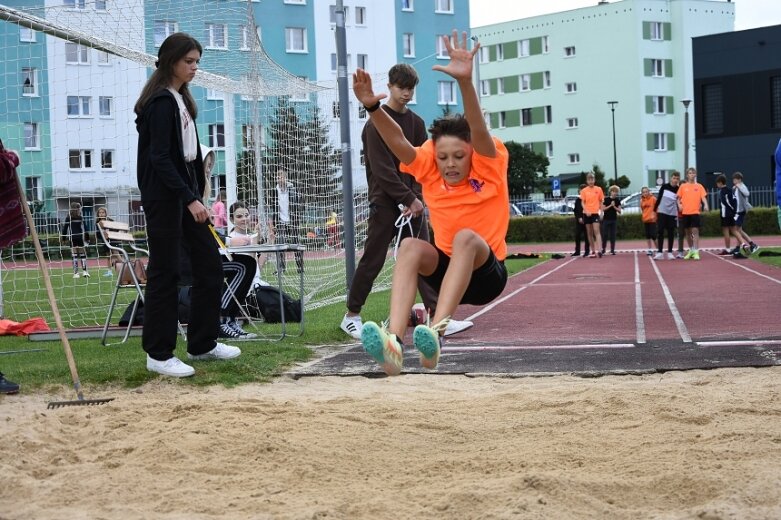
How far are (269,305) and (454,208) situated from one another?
4.57m

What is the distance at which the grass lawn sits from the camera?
592 centimetres

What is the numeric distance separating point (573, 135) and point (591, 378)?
200 feet

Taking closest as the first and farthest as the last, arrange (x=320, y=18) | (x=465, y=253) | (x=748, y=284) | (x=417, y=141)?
(x=465, y=253) → (x=417, y=141) → (x=748, y=284) → (x=320, y=18)

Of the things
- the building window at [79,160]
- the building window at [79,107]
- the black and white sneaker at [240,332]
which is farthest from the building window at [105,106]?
the black and white sneaker at [240,332]

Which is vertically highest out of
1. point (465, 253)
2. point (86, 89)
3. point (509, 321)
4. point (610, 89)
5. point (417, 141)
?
point (610, 89)

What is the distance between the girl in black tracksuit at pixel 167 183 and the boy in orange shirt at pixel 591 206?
15478mm

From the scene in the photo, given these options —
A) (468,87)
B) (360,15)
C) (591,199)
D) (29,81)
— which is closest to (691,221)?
(591,199)

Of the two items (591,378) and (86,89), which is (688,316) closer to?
(591,378)

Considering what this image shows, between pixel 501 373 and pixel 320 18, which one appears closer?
pixel 501 373

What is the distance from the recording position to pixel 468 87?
14.9 ft

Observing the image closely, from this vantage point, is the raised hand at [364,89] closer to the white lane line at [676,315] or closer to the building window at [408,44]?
the white lane line at [676,315]

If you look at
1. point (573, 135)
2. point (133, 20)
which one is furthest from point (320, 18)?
point (133, 20)

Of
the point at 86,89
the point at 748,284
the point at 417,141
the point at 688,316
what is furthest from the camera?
the point at 748,284

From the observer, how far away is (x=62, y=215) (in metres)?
10.8
